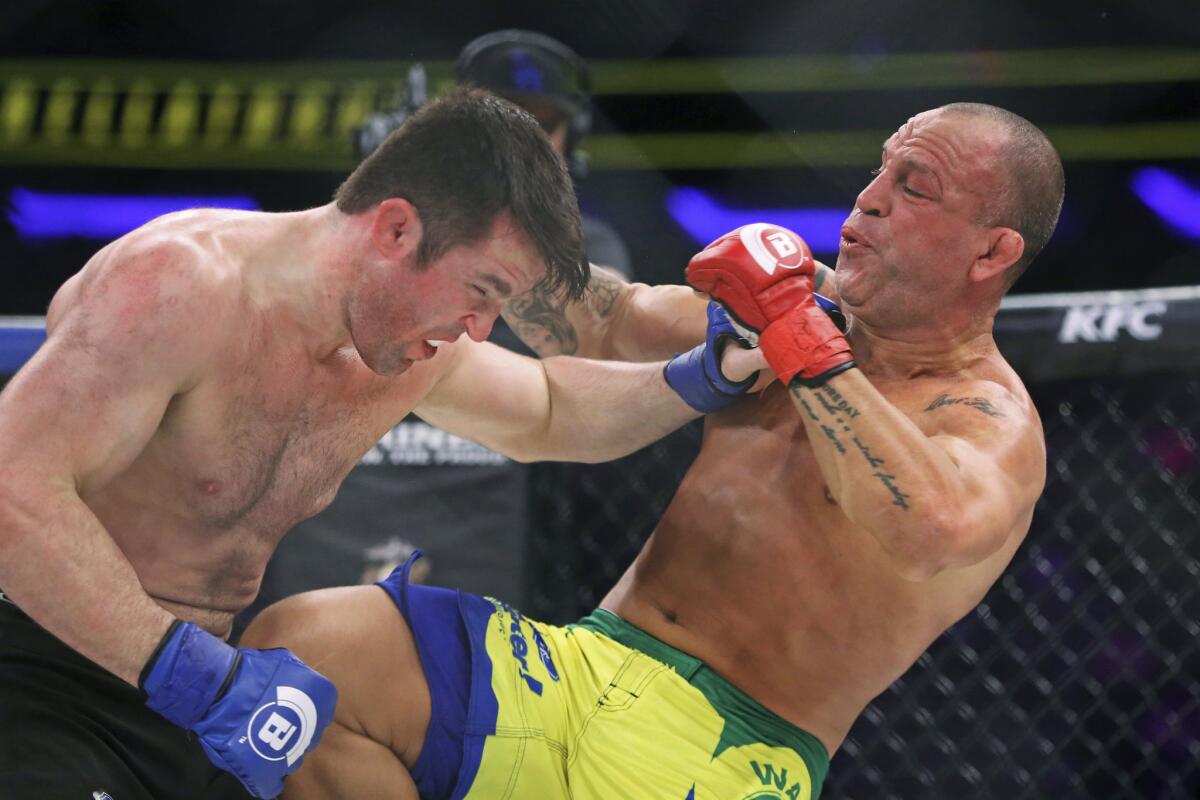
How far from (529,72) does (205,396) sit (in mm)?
1570

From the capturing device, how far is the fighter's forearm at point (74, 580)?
4.25ft

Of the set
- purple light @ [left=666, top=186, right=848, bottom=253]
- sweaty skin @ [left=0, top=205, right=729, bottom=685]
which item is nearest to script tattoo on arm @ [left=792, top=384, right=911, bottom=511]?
sweaty skin @ [left=0, top=205, right=729, bottom=685]

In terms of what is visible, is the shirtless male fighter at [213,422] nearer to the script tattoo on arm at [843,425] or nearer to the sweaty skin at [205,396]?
the sweaty skin at [205,396]

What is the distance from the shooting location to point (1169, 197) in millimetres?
4023

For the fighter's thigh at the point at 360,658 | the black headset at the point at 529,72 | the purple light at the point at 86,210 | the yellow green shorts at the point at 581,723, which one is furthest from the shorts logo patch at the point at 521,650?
the purple light at the point at 86,210

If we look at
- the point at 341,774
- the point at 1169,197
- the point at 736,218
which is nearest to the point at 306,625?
the point at 341,774

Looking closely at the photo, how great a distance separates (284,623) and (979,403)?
0.87 metres

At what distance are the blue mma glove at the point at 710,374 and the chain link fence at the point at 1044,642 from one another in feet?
2.95

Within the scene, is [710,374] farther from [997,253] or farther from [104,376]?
[104,376]

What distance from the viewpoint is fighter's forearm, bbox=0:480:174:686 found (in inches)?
51.0

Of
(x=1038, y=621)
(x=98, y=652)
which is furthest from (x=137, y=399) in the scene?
(x=1038, y=621)

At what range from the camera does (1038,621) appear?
2719 millimetres

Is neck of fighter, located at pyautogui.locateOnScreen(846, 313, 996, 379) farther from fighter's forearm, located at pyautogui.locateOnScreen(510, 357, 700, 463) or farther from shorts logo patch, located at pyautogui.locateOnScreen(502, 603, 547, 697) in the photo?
shorts logo patch, located at pyautogui.locateOnScreen(502, 603, 547, 697)

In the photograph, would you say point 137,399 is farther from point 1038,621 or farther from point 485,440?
point 1038,621
